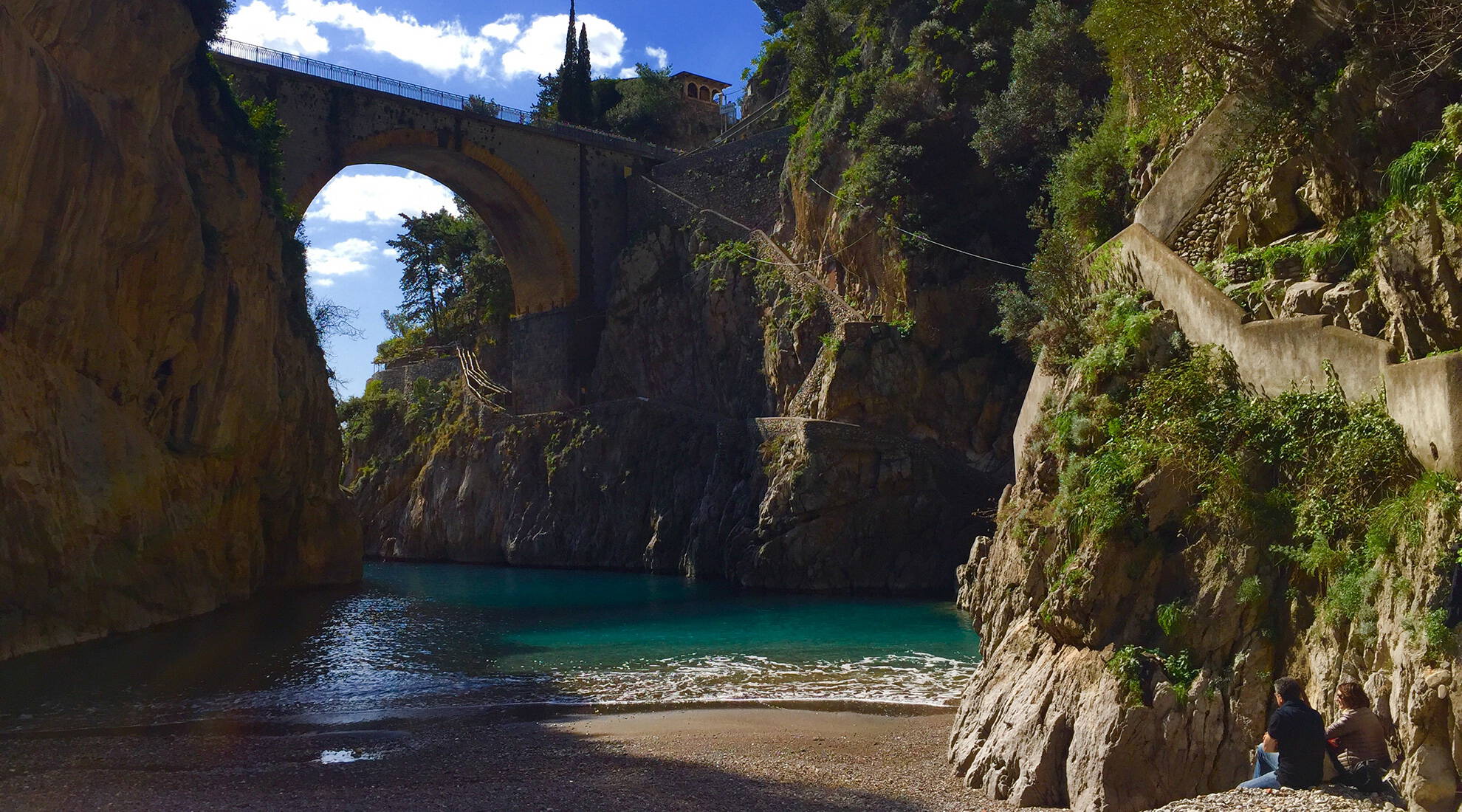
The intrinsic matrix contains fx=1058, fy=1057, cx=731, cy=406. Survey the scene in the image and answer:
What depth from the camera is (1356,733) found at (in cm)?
721

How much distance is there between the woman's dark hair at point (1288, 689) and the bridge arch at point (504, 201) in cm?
3378

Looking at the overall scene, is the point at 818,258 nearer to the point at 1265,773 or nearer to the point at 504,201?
the point at 504,201

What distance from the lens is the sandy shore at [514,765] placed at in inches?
382

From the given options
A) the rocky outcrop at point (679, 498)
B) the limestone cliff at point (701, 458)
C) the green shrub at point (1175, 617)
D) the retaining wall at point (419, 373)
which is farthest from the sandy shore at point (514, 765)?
the retaining wall at point (419, 373)

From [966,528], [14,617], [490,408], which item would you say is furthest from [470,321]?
[14,617]

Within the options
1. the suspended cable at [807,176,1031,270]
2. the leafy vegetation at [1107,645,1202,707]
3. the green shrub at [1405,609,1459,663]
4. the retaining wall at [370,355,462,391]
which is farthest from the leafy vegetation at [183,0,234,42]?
the green shrub at [1405,609,1459,663]

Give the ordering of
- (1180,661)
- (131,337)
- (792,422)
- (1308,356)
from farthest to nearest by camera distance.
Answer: (792,422), (131,337), (1308,356), (1180,661)

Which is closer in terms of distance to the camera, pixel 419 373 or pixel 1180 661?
pixel 1180 661

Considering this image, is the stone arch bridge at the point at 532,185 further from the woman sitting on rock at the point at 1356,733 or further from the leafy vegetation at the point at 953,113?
the woman sitting on rock at the point at 1356,733

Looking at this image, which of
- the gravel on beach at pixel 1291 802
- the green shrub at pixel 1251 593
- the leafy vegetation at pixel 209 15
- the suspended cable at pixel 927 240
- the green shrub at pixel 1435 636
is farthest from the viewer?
the suspended cable at pixel 927 240

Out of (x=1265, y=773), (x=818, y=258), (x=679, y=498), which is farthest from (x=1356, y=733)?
(x=679, y=498)

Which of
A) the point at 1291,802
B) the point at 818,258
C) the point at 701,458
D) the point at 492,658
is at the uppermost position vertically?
the point at 818,258

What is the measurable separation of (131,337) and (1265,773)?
22295mm

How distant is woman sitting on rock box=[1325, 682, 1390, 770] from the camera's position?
7.12 m
